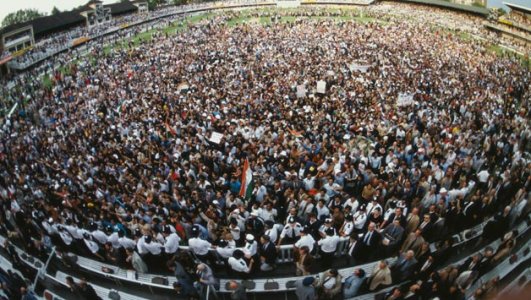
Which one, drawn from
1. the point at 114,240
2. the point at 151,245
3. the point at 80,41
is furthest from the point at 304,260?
the point at 80,41

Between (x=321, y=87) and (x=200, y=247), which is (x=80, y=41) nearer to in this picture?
(x=321, y=87)

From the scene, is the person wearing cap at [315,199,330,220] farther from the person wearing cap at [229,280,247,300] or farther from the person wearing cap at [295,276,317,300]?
the person wearing cap at [229,280,247,300]

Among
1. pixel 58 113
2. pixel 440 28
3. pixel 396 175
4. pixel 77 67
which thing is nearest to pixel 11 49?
pixel 77 67

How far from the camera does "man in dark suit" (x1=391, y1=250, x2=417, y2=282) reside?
6.13 m

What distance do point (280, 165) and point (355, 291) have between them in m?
4.32

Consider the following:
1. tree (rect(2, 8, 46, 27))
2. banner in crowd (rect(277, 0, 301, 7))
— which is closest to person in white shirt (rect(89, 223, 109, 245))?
banner in crowd (rect(277, 0, 301, 7))

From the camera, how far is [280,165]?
32.7 feet

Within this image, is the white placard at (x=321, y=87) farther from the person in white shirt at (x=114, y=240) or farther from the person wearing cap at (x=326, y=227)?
the person in white shirt at (x=114, y=240)

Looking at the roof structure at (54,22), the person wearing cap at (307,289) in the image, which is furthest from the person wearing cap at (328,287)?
the roof structure at (54,22)

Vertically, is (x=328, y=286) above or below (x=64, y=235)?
above

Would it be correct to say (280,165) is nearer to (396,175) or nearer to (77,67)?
(396,175)

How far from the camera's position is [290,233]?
7168 millimetres

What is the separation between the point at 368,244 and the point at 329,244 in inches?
29.8

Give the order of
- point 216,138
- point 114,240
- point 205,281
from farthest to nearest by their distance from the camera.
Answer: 1. point 216,138
2. point 114,240
3. point 205,281
